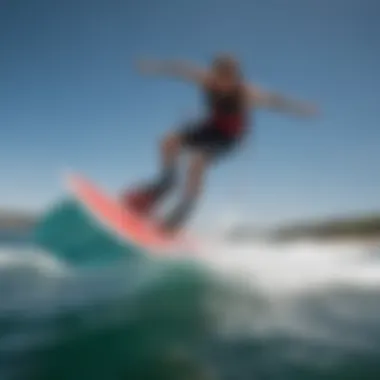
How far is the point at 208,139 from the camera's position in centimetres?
718

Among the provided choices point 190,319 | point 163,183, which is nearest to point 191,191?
point 163,183

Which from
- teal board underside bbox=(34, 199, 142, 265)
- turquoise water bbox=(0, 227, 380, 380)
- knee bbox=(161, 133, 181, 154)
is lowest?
turquoise water bbox=(0, 227, 380, 380)

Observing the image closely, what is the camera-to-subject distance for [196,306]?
5.06 meters

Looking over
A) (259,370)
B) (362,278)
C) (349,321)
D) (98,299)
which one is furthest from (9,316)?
(362,278)

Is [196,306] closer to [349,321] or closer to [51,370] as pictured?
[349,321]

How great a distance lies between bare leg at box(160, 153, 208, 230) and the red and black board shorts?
10 centimetres

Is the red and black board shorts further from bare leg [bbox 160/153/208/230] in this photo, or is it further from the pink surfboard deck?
the pink surfboard deck

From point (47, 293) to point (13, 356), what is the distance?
2.15 m

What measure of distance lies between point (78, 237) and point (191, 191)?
1.33m

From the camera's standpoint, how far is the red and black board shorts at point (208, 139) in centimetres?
703

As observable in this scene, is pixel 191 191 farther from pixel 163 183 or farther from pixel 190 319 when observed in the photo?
pixel 190 319

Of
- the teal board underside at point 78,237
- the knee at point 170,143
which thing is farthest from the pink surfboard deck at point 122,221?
the knee at point 170,143

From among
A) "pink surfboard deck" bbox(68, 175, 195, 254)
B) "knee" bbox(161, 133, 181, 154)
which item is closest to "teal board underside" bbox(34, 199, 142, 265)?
"pink surfboard deck" bbox(68, 175, 195, 254)

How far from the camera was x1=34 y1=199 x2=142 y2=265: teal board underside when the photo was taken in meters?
6.72
